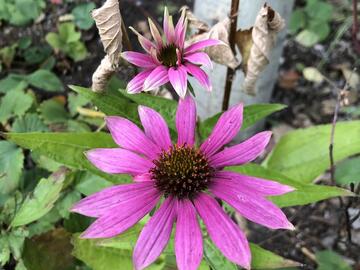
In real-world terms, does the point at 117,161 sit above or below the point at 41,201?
above

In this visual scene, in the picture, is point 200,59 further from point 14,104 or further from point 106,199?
point 14,104

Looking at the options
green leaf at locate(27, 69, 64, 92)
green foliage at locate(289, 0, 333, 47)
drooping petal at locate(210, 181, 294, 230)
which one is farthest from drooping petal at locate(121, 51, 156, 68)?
green foliage at locate(289, 0, 333, 47)

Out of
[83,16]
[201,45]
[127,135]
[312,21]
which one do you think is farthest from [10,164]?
[312,21]

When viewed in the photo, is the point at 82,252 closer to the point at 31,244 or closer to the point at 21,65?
the point at 31,244

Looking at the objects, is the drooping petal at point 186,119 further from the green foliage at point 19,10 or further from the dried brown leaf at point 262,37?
the green foliage at point 19,10

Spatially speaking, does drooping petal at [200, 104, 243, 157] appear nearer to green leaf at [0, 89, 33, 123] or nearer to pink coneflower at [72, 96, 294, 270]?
pink coneflower at [72, 96, 294, 270]

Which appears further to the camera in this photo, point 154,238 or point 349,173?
point 349,173

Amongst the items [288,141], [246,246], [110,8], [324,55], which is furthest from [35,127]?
[324,55]
